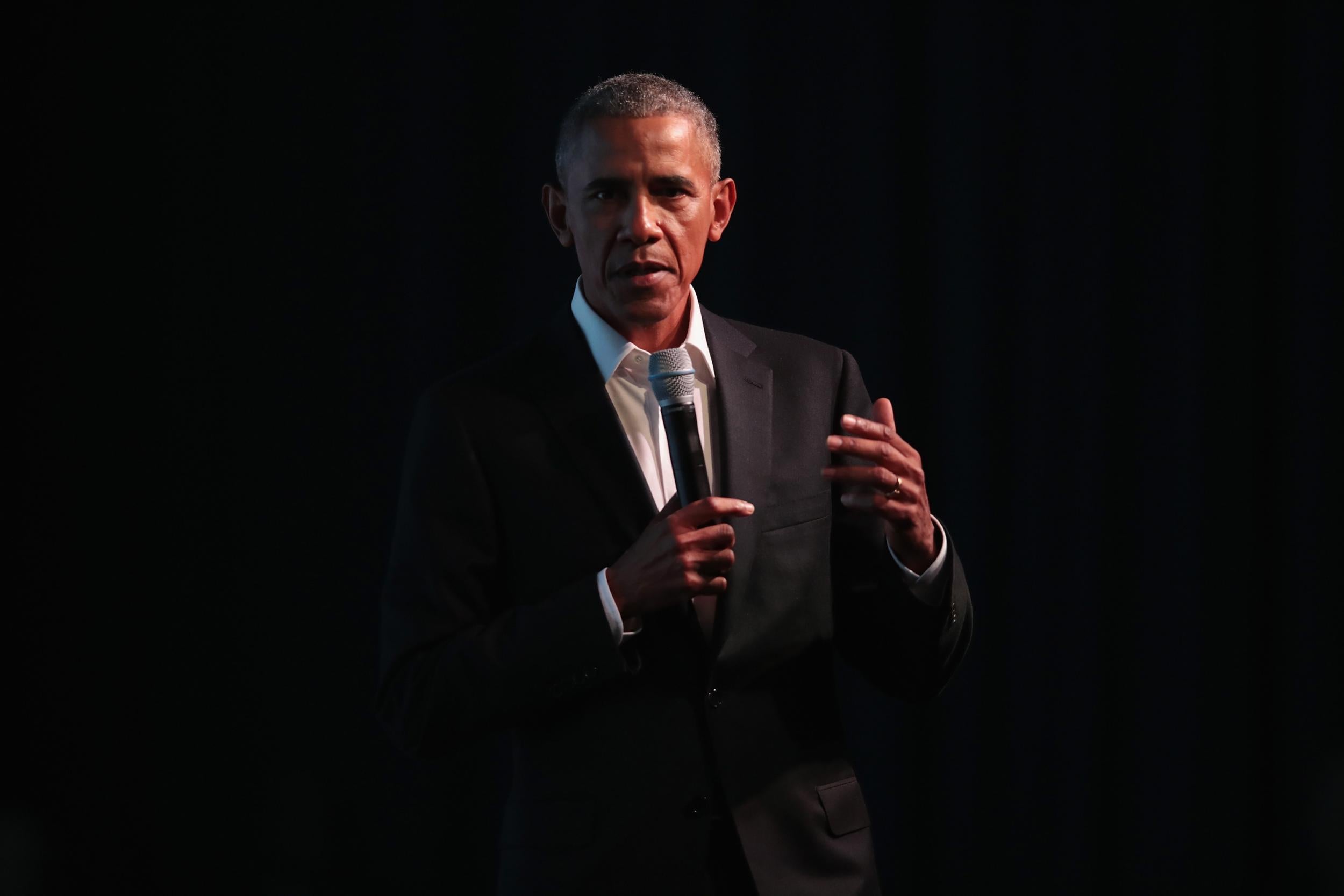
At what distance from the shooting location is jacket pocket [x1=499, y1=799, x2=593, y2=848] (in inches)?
54.0

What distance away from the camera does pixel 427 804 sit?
2.56m

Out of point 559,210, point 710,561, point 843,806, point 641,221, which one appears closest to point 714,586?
point 710,561

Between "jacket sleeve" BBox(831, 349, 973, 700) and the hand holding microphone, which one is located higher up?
the hand holding microphone

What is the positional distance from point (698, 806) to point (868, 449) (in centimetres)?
46

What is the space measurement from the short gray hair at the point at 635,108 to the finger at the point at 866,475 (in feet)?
1.69

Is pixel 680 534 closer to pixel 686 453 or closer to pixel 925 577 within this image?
pixel 686 453

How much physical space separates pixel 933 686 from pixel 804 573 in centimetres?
23

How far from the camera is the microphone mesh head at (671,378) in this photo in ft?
4.43

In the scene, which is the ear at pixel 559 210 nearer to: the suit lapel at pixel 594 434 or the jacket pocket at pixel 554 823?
the suit lapel at pixel 594 434

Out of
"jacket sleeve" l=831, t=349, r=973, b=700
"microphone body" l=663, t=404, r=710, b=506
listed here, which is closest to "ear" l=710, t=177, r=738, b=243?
"jacket sleeve" l=831, t=349, r=973, b=700

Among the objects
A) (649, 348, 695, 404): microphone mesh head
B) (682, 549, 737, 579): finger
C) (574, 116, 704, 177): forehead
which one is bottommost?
(682, 549, 737, 579): finger

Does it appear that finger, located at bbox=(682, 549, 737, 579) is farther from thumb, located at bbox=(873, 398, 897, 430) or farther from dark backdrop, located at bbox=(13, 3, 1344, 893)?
dark backdrop, located at bbox=(13, 3, 1344, 893)

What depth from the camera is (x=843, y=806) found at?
145 centimetres

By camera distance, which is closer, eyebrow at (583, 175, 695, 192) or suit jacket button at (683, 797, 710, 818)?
suit jacket button at (683, 797, 710, 818)
